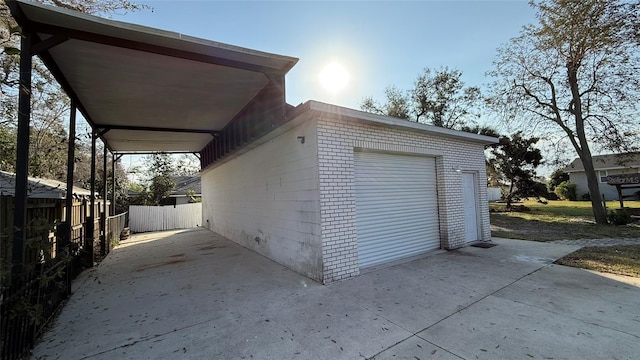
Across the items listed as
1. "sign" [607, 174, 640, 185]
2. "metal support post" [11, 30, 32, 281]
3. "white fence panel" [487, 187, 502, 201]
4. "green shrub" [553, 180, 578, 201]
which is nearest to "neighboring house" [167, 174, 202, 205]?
"metal support post" [11, 30, 32, 281]

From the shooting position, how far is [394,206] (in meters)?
5.96

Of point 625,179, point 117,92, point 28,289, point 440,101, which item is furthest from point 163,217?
point 625,179

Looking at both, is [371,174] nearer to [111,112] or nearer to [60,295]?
[60,295]

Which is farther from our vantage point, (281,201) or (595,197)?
(595,197)

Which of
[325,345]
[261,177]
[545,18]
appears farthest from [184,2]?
[545,18]

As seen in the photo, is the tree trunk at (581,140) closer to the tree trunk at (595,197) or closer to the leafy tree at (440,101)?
the tree trunk at (595,197)

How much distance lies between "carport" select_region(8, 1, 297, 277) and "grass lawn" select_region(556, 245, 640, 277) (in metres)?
6.52

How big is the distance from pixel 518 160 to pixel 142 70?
20.8m

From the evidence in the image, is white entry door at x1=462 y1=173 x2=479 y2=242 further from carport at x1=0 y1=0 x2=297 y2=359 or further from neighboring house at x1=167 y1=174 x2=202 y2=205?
→ neighboring house at x1=167 y1=174 x2=202 y2=205

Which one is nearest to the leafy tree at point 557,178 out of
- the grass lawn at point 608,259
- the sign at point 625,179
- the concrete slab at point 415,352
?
the sign at point 625,179

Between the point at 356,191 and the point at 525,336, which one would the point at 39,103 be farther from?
the point at 525,336

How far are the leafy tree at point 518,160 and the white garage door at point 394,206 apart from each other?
553 inches

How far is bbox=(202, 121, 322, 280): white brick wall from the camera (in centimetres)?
489

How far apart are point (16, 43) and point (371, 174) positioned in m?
9.26
